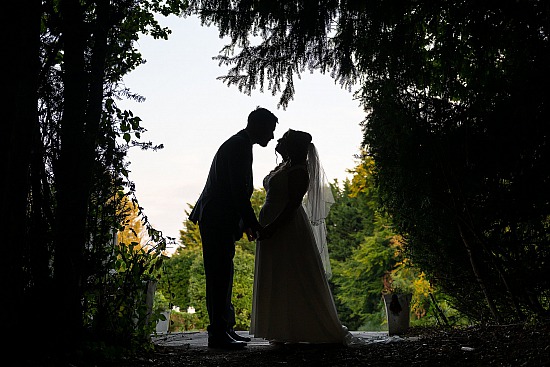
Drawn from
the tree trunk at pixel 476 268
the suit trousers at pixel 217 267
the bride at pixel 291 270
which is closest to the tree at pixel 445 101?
the tree trunk at pixel 476 268

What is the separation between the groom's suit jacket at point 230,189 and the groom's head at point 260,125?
77mm

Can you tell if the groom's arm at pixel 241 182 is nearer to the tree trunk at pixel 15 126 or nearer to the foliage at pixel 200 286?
the tree trunk at pixel 15 126

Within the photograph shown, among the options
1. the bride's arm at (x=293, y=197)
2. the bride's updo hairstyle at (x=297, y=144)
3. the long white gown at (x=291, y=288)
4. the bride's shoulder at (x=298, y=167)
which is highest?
the bride's updo hairstyle at (x=297, y=144)

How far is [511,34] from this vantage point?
410 centimetres

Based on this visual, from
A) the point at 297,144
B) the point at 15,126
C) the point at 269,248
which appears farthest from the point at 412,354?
the point at 15,126

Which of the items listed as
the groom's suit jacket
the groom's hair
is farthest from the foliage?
the groom's hair

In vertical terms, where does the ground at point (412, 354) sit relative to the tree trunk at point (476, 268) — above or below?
below

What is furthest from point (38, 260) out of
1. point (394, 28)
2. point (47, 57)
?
point (394, 28)

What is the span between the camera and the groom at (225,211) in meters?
5.14

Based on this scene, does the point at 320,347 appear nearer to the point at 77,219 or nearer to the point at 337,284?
the point at 77,219

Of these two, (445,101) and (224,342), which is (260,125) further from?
(224,342)

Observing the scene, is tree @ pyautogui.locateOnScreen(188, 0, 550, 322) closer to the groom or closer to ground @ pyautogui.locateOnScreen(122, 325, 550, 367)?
the groom

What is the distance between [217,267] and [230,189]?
0.71m

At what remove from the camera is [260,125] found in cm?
534
